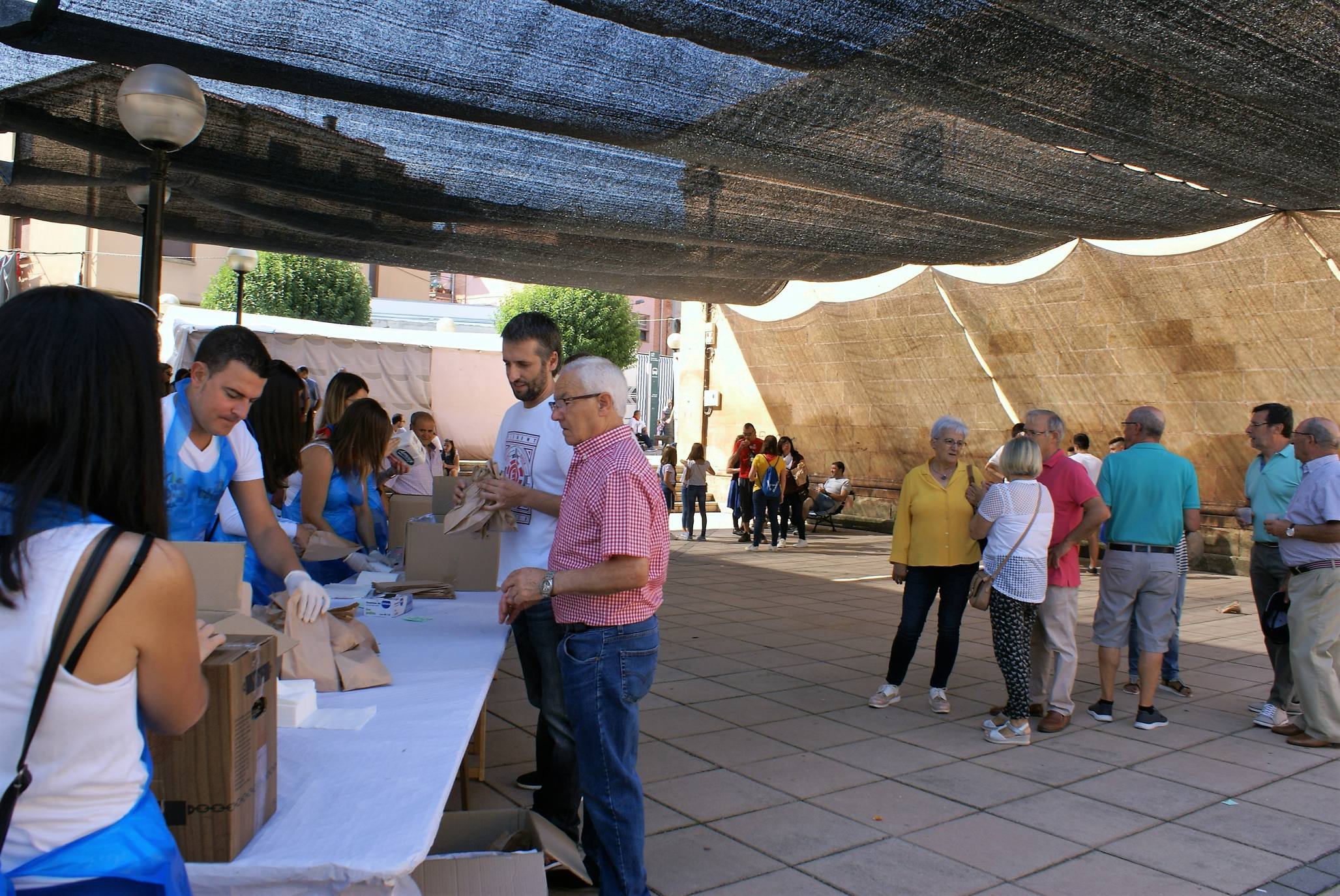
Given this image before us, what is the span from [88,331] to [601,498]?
5.22 feet

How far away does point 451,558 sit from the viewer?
14.6 feet

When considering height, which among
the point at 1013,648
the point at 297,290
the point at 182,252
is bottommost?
the point at 1013,648

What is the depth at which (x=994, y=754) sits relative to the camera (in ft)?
15.7

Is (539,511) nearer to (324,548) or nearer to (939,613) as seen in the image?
(324,548)

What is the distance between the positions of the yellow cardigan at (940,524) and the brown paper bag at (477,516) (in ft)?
8.05

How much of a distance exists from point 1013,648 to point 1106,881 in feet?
5.48

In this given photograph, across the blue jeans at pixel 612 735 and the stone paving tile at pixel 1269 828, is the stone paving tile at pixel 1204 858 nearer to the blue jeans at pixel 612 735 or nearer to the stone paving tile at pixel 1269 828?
the stone paving tile at pixel 1269 828

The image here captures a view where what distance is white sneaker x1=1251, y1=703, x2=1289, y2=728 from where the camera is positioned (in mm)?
5293

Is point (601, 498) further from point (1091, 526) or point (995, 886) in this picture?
point (1091, 526)

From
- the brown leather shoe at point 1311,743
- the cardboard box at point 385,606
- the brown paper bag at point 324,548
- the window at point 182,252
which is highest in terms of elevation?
the window at point 182,252

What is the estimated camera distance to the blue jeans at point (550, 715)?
3.25 meters

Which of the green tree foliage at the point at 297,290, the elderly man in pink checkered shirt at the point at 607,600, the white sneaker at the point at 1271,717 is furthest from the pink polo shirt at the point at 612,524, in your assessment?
the green tree foliage at the point at 297,290

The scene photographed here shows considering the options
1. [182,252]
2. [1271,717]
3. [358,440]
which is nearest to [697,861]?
[358,440]

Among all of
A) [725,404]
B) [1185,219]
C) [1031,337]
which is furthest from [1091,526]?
[725,404]
